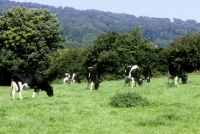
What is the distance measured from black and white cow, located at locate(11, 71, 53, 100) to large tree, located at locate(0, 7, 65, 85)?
114ft

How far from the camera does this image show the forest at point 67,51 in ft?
189

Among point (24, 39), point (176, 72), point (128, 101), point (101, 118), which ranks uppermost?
point (24, 39)

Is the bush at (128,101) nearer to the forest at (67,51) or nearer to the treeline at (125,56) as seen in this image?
the forest at (67,51)

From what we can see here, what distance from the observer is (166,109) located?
15523mm

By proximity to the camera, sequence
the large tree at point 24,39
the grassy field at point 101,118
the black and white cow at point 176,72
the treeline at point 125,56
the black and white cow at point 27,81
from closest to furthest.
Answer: the grassy field at point 101,118 → the black and white cow at point 27,81 → the black and white cow at point 176,72 → the large tree at point 24,39 → the treeline at point 125,56

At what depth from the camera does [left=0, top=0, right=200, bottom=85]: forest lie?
57656 millimetres

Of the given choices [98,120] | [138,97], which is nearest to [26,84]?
[138,97]

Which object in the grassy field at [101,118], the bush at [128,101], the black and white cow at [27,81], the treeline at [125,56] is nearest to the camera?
the grassy field at [101,118]

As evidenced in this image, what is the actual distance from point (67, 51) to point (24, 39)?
29.5 ft

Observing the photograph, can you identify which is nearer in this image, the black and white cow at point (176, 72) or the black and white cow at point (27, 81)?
the black and white cow at point (27, 81)

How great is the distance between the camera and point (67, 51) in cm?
6300

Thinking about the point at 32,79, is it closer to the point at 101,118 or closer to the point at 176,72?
the point at 101,118

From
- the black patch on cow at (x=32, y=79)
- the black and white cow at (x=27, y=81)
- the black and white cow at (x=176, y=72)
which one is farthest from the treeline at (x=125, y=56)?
the black and white cow at (x=27, y=81)

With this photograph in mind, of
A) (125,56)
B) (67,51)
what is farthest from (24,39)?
(125,56)
